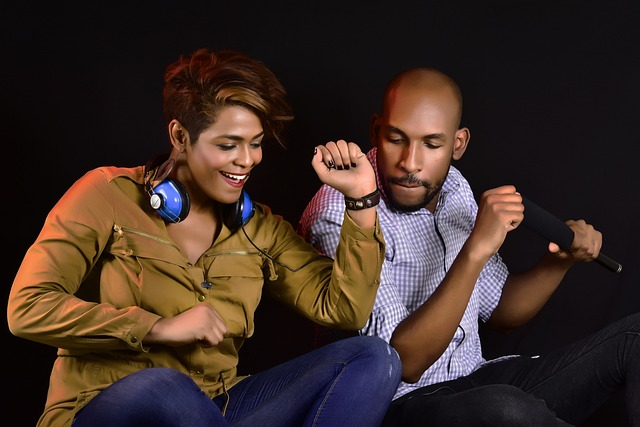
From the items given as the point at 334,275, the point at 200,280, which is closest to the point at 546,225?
the point at 334,275

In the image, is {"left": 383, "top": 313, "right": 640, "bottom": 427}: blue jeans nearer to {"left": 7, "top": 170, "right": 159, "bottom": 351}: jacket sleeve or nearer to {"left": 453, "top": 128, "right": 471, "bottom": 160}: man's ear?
{"left": 453, "top": 128, "right": 471, "bottom": 160}: man's ear

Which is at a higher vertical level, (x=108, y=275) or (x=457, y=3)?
(x=457, y=3)

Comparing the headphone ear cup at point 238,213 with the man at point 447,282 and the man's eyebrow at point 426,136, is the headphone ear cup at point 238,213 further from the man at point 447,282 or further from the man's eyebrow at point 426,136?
the man's eyebrow at point 426,136

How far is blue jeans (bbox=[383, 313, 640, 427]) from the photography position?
2.19 metres

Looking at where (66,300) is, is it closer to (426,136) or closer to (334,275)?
(334,275)

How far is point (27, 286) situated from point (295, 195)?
53.2 inches

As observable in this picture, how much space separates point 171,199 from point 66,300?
0.36m

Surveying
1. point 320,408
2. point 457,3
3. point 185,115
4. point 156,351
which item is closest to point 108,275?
point 156,351

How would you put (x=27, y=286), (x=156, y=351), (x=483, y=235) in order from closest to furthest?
(x=27, y=286), (x=156, y=351), (x=483, y=235)

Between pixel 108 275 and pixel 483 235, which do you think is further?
pixel 483 235

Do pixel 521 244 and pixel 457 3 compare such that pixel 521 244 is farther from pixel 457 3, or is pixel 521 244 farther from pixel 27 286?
pixel 27 286

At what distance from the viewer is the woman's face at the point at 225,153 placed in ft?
7.60

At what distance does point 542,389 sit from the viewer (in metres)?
2.58

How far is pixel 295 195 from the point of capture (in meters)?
3.24
